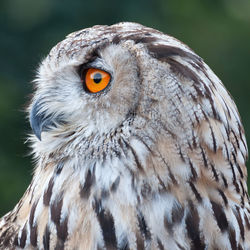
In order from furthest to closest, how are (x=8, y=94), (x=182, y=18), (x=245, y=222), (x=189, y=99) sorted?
(x=182, y=18)
(x=8, y=94)
(x=245, y=222)
(x=189, y=99)

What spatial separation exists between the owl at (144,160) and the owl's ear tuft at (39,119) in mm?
168

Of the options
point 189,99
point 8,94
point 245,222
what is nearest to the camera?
point 189,99

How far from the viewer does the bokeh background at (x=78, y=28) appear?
538 centimetres

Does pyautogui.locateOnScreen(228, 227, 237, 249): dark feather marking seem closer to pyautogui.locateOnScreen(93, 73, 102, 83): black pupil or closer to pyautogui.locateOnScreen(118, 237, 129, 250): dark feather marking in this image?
pyautogui.locateOnScreen(118, 237, 129, 250): dark feather marking

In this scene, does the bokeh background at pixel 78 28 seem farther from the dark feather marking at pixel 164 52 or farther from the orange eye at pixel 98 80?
the dark feather marking at pixel 164 52

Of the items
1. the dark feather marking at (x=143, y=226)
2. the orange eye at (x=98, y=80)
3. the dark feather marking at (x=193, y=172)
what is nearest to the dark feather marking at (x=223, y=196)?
the dark feather marking at (x=193, y=172)

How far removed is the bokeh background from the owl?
300 centimetres

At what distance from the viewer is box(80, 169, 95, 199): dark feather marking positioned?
2.13 meters

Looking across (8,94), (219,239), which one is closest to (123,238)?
(219,239)

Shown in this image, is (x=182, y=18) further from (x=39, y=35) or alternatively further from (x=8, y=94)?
(x=8, y=94)

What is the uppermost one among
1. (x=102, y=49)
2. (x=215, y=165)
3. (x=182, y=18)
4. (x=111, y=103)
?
(x=182, y=18)

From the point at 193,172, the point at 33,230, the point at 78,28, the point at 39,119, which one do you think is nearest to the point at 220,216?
the point at 193,172

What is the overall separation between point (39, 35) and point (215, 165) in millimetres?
3751

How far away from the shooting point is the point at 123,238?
2068 mm
